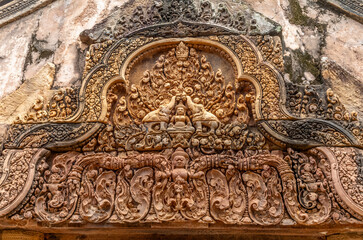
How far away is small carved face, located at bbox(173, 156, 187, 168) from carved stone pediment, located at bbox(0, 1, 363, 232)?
0.01 m

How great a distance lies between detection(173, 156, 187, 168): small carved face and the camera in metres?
3.34

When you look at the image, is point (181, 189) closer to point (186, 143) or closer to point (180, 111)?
point (186, 143)

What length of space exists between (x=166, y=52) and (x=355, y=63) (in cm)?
226

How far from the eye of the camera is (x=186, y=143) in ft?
11.4

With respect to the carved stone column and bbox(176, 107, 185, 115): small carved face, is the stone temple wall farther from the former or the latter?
the carved stone column

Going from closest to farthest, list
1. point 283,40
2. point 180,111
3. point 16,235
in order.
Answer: point 16,235 < point 180,111 < point 283,40

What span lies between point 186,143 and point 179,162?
0.24 m

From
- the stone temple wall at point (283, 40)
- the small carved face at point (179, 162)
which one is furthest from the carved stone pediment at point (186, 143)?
the stone temple wall at point (283, 40)

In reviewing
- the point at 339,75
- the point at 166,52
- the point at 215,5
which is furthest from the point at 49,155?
the point at 339,75

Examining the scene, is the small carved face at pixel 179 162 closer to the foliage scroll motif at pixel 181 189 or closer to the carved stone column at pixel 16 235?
the foliage scroll motif at pixel 181 189

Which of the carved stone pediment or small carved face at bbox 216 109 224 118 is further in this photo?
small carved face at bbox 216 109 224 118

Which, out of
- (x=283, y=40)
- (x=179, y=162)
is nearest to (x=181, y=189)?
(x=179, y=162)

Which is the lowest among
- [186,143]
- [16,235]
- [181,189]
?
[16,235]

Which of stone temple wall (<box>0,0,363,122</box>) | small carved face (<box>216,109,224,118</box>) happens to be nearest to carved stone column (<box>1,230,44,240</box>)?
stone temple wall (<box>0,0,363,122</box>)
